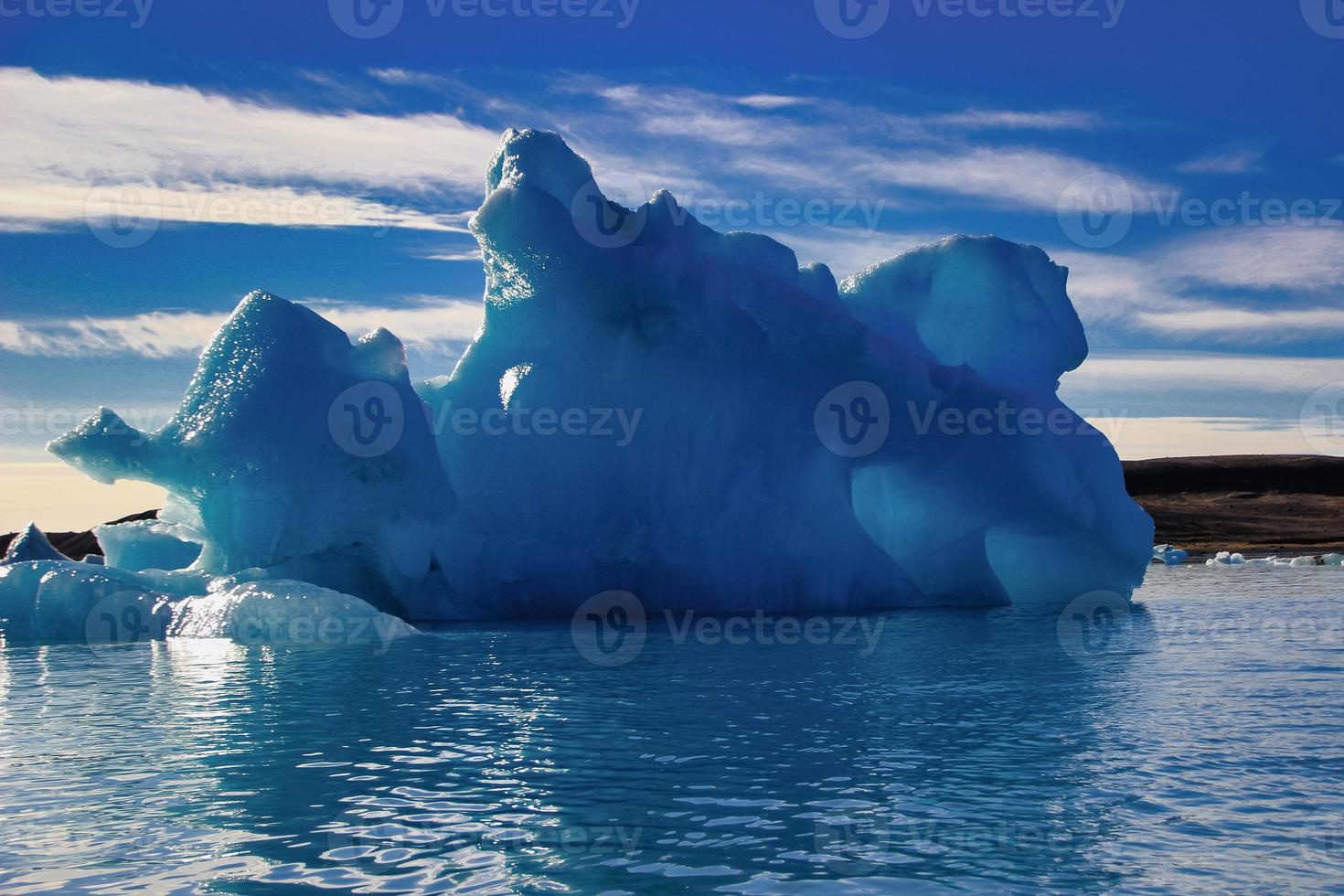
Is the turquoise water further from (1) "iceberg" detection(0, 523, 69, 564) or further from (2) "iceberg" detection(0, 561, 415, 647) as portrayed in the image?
(1) "iceberg" detection(0, 523, 69, 564)

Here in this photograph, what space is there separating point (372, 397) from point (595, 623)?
4289 millimetres

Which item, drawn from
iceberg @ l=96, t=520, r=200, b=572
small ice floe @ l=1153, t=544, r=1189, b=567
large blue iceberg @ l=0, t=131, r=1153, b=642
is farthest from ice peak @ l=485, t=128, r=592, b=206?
small ice floe @ l=1153, t=544, r=1189, b=567

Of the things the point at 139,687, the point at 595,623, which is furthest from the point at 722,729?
the point at 595,623

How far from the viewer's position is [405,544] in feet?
61.1

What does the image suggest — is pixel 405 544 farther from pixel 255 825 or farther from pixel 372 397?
pixel 255 825

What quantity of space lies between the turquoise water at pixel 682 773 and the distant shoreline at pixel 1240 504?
118 feet

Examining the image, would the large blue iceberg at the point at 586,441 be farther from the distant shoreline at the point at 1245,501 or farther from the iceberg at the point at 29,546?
the distant shoreline at the point at 1245,501

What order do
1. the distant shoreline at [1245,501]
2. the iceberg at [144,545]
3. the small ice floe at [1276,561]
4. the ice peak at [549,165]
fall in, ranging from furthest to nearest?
the distant shoreline at [1245,501] < the small ice floe at [1276,561] < the iceberg at [144,545] < the ice peak at [549,165]

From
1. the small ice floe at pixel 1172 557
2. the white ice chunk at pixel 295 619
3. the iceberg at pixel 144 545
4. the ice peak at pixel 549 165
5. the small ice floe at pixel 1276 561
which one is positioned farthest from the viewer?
the small ice floe at pixel 1172 557

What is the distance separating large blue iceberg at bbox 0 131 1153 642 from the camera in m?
17.8

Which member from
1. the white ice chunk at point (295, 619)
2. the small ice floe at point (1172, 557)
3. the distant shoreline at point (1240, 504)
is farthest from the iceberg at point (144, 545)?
the small ice floe at point (1172, 557)

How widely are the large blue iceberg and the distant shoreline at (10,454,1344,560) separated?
2882cm

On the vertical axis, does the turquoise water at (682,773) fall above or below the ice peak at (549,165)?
below

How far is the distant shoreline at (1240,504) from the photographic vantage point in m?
53.0
